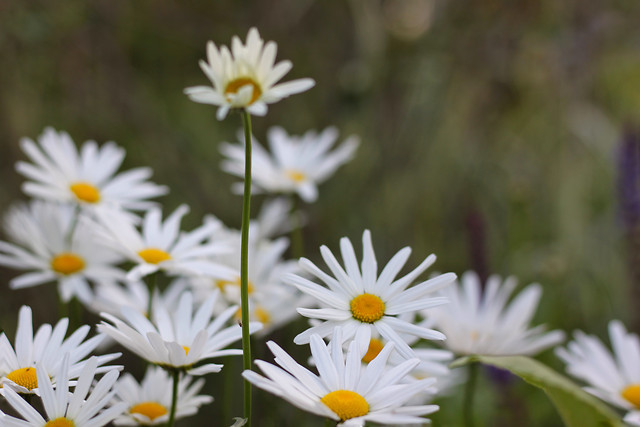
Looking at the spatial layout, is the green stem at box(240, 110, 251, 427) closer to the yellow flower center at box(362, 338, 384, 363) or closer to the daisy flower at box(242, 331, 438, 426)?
the daisy flower at box(242, 331, 438, 426)

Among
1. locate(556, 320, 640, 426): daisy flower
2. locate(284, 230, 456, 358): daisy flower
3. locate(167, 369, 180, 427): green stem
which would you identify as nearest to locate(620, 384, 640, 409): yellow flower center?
locate(556, 320, 640, 426): daisy flower

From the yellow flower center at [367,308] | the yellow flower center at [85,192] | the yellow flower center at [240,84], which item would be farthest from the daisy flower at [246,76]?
the yellow flower center at [85,192]

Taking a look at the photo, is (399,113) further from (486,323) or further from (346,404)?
(346,404)

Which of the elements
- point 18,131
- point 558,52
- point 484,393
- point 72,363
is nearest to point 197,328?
point 72,363

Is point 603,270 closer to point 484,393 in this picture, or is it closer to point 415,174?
point 415,174

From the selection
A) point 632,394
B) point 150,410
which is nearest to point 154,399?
point 150,410
